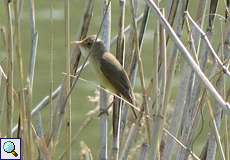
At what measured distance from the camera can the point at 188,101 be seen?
7.77 feet

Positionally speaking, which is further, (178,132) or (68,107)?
(178,132)

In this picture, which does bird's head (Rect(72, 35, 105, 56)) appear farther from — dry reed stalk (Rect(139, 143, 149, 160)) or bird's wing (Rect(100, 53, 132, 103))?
dry reed stalk (Rect(139, 143, 149, 160))

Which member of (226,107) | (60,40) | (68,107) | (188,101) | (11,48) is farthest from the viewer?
(60,40)

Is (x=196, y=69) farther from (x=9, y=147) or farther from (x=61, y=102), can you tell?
(x=9, y=147)

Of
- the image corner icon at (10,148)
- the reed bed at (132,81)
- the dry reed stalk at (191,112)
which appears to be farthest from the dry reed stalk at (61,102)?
the dry reed stalk at (191,112)

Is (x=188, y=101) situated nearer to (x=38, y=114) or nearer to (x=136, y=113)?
(x=136, y=113)

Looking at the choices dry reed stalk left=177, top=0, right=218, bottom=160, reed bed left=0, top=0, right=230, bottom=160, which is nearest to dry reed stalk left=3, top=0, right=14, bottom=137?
reed bed left=0, top=0, right=230, bottom=160

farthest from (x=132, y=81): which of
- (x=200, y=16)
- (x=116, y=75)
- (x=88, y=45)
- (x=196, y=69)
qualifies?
(x=196, y=69)

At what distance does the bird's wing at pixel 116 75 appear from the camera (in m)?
2.46

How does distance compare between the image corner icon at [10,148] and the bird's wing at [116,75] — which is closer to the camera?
the image corner icon at [10,148]

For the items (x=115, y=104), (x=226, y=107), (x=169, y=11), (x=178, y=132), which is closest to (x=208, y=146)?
(x=178, y=132)

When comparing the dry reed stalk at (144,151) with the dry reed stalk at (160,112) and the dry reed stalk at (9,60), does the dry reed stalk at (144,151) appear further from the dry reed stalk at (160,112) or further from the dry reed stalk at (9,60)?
the dry reed stalk at (9,60)

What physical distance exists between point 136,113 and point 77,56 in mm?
270

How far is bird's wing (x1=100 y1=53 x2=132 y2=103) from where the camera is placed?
8.07ft
